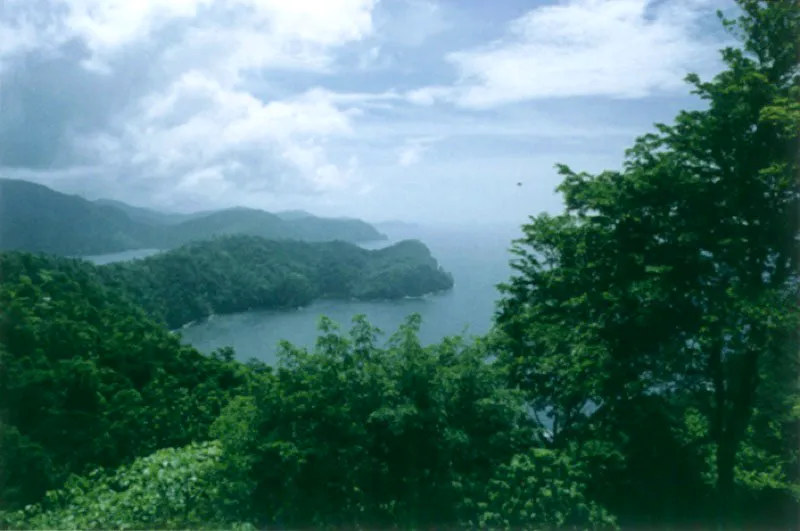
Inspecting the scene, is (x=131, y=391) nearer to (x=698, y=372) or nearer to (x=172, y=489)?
(x=172, y=489)

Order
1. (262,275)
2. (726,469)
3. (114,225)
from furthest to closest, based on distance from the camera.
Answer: (114,225), (262,275), (726,469)

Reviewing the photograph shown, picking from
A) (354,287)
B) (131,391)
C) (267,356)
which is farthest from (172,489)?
(354,287)

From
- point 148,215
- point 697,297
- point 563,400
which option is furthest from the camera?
point 148,215

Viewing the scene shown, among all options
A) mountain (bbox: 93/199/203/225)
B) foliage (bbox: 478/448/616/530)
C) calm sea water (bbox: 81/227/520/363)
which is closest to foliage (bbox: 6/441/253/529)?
foliage (bbox: 478/448/616/530)

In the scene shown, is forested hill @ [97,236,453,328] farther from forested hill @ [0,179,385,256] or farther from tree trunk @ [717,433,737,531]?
tree trunk @ [717,433,737,531]

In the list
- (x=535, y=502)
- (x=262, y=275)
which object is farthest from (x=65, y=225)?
(x=535, y=502)

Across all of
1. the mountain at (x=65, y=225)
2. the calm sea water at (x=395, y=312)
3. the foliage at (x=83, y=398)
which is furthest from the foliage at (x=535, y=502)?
the mountain at (x=65, y=225)

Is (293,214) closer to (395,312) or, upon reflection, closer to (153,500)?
(395,312)
